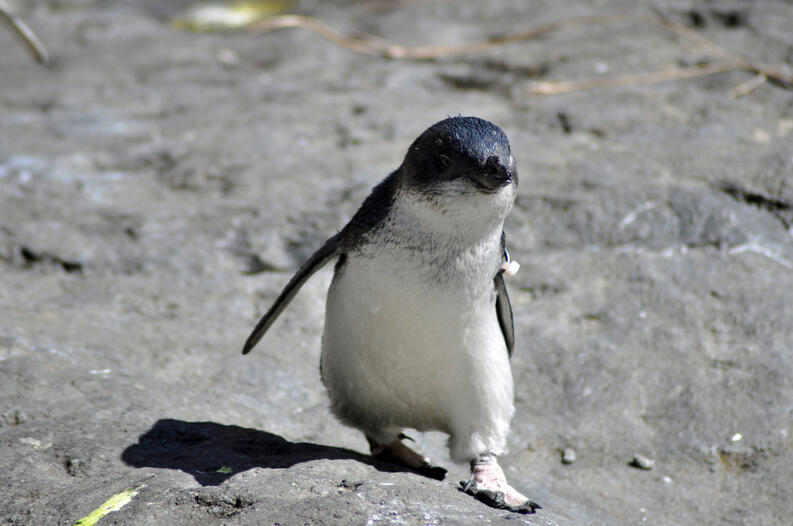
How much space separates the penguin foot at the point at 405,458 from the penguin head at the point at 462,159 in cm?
94

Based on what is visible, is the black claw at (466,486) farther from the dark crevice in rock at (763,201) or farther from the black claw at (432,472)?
the dark crevice in rock at (763,201)

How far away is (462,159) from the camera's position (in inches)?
96.2

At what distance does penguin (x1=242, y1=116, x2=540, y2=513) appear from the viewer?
2492 mm

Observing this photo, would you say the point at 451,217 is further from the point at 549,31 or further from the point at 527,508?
the point at 549,31

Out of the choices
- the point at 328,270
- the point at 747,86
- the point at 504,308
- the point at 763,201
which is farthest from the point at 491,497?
the point at 747,86

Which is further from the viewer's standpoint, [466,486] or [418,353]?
[418,353]

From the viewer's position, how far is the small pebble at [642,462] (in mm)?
3091

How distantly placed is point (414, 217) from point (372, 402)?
2.10ft

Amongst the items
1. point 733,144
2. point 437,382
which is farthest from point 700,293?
point 437,382

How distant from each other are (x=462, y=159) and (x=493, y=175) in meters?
0.11

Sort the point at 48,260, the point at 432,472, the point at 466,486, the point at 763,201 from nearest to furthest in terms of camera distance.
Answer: the point at 466,486, the point at 432,472, the point at 48,260, the point at 763,201

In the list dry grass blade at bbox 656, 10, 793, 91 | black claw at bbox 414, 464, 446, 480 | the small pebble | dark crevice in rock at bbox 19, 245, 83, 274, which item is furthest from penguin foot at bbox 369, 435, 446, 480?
dry grass blade at bbox 656, 10, 793, 91

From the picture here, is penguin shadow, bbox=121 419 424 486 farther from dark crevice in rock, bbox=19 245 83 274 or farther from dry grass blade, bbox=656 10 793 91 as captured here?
dry grass blade, bbox=656 10 793 91

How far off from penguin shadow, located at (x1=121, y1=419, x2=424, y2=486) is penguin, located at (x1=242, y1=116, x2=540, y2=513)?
0.22 metres
